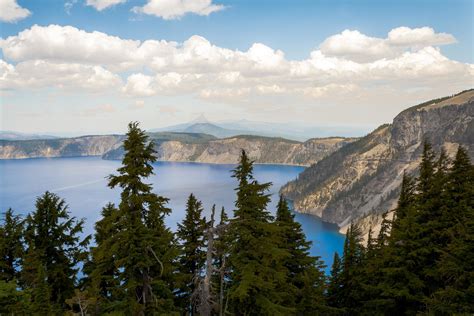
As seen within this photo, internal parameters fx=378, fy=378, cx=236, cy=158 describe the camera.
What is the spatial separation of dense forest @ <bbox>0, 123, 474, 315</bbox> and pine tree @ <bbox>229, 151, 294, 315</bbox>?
0.06 meters

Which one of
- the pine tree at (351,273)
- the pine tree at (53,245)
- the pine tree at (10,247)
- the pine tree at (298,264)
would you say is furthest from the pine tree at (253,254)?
the pine tree at (351,273)

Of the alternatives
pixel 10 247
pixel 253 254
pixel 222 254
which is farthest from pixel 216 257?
pixel 10 247

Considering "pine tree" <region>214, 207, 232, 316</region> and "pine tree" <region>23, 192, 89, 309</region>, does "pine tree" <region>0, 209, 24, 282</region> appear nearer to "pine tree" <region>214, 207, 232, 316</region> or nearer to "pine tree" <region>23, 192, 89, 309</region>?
"pine tree" <region>23, 192, 89, 309</region>

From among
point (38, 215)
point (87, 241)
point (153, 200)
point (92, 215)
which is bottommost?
point (92, 215)

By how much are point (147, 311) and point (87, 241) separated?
528 inches

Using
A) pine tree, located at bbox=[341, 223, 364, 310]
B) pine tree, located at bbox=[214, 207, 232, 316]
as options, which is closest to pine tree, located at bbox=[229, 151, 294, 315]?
pine tree, located at bbox=[214, 207, 232, 316]

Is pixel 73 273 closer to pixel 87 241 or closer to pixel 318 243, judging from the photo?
pixel 87 241

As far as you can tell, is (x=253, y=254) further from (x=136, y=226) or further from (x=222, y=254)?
(x=222, y=254)

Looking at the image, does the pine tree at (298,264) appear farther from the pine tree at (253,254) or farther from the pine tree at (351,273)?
the pine tree at (253,254)

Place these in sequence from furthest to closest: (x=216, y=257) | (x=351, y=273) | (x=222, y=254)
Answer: (x=351, y=273), (x=216, y=257), (x=222, y=254)

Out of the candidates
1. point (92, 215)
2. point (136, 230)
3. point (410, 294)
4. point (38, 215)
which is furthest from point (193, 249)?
point (92, 215)

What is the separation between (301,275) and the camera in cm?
3269

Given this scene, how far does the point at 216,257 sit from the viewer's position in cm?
2636

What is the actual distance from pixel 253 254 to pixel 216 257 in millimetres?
4895
